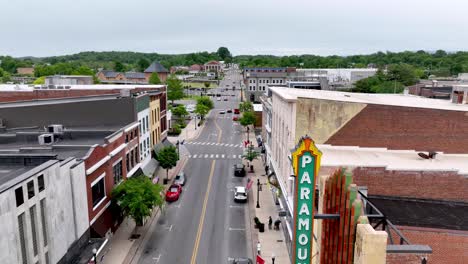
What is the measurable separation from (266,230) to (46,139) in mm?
21190

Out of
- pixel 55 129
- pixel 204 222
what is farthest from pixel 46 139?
pixel 204 222

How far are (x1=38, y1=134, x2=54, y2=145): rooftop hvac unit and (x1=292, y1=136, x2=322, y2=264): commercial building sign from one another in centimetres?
2491

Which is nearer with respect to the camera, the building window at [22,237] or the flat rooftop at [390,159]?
the building window at [22,237]

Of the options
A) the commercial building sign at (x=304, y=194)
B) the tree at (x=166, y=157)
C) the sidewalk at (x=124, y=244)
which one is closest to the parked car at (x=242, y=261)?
the sidewalk at (x=124, y=244)

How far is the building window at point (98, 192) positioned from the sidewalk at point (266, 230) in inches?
521

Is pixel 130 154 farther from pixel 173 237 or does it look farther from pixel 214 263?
pixel 214 263

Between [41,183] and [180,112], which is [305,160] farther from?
[180,112]

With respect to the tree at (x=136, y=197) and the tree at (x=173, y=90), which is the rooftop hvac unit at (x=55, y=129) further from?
the tree at (x=173, y=90)

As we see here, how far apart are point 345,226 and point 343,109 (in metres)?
15.5

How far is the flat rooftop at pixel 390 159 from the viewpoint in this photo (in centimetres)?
2330

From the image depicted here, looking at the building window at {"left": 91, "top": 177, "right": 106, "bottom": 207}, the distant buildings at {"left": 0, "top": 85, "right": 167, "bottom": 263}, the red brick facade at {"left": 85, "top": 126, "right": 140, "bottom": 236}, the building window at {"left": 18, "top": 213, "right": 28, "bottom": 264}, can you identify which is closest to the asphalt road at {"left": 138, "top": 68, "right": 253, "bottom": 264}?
the red brick facade at {"left": 85, "top": 126, "right": 140, "bottom": 236}

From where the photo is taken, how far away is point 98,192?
97.9 feet

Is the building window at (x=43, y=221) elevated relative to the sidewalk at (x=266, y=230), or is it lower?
elevated

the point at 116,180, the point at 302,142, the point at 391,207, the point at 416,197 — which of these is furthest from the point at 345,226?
the point at 116,180
